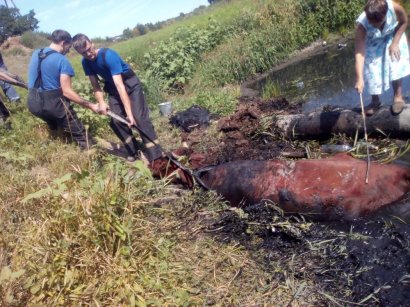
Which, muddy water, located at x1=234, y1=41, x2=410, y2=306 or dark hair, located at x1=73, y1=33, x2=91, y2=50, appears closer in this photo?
muddy water, located at x1=234, y1=41, x2=410, y2=306

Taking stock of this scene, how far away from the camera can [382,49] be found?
4.24 meters

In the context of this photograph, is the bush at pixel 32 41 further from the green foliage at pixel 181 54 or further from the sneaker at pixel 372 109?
the sneaker at pixel 372 109

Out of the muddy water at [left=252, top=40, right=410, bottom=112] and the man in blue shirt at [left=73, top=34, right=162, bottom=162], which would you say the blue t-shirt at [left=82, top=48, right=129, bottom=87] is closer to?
the man in blue shirt at [left=73, top=34, right=162, bottom=162]

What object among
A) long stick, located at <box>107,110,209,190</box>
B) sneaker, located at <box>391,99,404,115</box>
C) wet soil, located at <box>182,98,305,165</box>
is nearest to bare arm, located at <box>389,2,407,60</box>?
sneaker, located at <box>391,99,404,115</box>

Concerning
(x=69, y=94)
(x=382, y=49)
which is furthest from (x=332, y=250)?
(x=69, y=94)

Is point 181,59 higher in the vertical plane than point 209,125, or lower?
higher

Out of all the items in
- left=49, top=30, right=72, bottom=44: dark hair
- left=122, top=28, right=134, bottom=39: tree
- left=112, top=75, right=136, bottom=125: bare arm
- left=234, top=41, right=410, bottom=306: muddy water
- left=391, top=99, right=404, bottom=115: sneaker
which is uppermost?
left=122, top=28, right=134, bottom=39: tree

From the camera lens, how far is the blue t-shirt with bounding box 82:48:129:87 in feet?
15.3

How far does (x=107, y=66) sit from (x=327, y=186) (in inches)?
121

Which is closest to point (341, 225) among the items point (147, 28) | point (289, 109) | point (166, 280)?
point (166, 280)

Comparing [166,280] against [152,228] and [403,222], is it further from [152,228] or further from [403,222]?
[403,222]

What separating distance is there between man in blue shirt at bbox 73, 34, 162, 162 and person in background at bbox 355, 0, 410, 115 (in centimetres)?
273

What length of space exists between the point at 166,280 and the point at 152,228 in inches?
22.8

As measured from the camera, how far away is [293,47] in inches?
425
